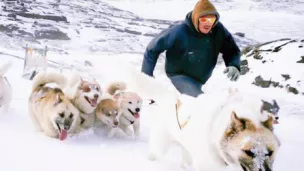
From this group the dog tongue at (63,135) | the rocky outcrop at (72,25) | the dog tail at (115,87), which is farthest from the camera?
the rocky outcrop at (72,25)

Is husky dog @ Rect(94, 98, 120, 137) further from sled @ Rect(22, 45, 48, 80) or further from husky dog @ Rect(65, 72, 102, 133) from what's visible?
sled @ Rect(22, 45, 48, 80)

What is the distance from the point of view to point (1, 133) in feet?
7.18

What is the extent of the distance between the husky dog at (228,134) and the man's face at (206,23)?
693 millimetres

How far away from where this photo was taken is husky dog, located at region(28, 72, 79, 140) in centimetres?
222

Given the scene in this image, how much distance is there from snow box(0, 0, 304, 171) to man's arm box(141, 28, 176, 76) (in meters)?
0.20

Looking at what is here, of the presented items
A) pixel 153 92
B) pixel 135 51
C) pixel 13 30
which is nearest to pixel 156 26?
pixel 135 51

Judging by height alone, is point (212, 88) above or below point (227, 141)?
below

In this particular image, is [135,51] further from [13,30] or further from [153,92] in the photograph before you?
[153,92]

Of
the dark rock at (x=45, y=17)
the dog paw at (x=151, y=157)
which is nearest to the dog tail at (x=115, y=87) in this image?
the dog paw at (x=151, y=157)

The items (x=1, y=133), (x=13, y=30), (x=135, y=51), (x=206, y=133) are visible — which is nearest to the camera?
(x=206, y=133)

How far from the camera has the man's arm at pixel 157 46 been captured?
2125 millimetres

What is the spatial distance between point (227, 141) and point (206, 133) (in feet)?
0.37

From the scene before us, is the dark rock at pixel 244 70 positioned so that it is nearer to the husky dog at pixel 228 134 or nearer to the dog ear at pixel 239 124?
the husky dog at pixel 228 134

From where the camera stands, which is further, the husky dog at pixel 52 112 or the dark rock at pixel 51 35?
the dark rock at pixel 51 35
